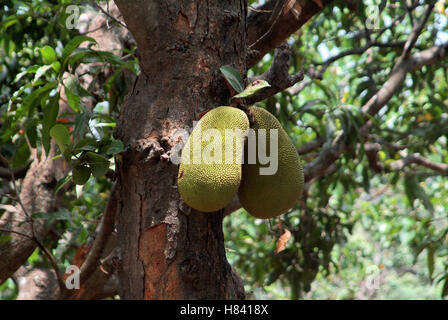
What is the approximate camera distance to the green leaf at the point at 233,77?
3.58 ft

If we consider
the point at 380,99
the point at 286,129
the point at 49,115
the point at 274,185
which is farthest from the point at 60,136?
the point at 380,99

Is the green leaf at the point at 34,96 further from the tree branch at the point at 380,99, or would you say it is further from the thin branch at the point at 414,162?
the thin branch at the point at 414,162

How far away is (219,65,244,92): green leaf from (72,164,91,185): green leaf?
15.8 inches

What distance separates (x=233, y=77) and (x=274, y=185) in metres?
0.25

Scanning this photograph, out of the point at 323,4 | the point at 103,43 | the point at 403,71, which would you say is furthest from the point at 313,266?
the point at 323,4

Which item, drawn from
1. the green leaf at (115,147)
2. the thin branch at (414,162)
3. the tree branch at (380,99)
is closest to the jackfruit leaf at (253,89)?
the green leaf at (115,147)

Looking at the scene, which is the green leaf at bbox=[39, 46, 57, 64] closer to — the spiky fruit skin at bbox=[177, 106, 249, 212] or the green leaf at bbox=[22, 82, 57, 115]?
the green leaf at bbox=[22, 82, 57, 115]

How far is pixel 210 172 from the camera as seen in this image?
1010mm

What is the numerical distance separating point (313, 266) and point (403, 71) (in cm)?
127

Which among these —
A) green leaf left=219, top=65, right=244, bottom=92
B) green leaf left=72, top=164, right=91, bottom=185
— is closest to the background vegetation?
green leaf left=72, top=164, right=91, bottom=185

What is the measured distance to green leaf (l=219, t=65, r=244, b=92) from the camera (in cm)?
109

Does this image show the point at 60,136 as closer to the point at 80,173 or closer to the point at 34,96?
the point at 80,173

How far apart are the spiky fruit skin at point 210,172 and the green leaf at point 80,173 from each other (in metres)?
0.28
